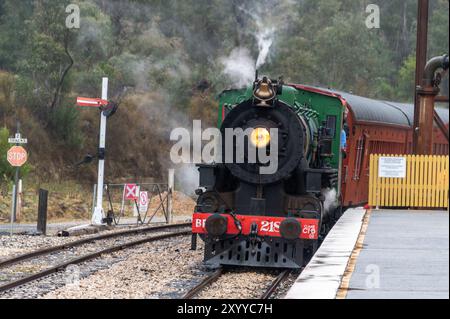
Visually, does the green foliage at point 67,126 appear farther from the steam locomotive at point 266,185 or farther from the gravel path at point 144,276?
the steam locomotive at point 266,185

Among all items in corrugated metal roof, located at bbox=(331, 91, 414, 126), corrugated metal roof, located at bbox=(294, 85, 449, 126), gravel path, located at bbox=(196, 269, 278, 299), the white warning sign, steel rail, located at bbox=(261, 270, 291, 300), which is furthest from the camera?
the white warning sign

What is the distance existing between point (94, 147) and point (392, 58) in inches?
1170

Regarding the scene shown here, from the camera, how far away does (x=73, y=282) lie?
1325 cm

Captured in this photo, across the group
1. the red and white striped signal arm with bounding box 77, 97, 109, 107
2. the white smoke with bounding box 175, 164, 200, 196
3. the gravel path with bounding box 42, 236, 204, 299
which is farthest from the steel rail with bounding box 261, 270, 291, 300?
the white smoke with bounding box 175, 164, 200, 196

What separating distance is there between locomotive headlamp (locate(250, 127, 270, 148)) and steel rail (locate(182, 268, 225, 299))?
2142mm

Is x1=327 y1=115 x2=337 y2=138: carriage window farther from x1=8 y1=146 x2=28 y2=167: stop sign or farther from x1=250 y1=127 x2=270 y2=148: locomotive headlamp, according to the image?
x1=8 y1=146 x2=28 y2=167: stop sign

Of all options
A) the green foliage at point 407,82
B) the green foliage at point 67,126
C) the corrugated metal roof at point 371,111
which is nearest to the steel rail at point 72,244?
the corrugated metal roof at point 371,111

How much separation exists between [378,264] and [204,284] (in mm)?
3154

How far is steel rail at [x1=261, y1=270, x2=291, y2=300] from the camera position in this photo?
12.3m

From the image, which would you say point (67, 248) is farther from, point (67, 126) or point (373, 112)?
point (67, 126)

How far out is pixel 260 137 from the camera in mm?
14711

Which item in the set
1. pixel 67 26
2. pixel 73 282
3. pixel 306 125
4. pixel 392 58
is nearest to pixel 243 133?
pixel 306 125

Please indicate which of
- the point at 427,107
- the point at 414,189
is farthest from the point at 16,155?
the point at 427,107
